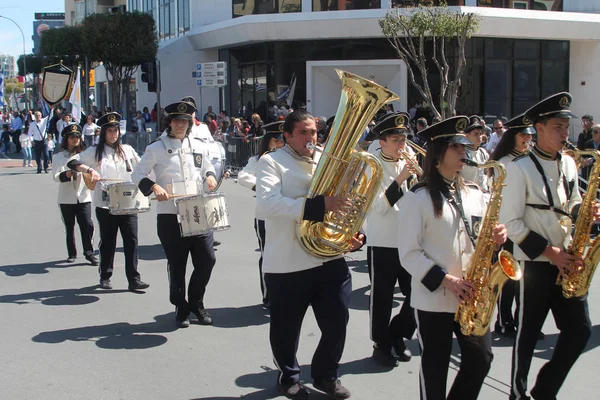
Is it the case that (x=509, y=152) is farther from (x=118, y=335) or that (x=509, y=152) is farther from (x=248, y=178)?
(x=118, y=335)

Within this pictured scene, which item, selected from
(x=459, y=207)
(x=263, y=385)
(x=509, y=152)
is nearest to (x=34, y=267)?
(x=263, y=385)

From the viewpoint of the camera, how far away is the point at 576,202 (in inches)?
191

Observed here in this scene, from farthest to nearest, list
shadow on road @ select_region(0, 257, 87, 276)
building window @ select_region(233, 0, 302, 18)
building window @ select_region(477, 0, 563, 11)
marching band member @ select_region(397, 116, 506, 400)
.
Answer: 1. building window @ select_region(233, 0, 302, 18)
2. building window @ select_region(477, 0, 563, 11)
3. shadow on road @ select_region(0, 257, 87, 276)
4. marching band member @ select_region(397, 116, 506, 400)

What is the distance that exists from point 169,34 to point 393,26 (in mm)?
18112

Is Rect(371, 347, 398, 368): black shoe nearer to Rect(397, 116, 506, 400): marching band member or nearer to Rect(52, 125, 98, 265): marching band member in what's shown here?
Rect(397, 116, 506, 400): marching band member

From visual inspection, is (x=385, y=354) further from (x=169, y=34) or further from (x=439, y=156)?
(x=169, y=34)

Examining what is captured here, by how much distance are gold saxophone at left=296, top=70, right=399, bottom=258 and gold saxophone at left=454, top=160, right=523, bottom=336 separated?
873 millimetres

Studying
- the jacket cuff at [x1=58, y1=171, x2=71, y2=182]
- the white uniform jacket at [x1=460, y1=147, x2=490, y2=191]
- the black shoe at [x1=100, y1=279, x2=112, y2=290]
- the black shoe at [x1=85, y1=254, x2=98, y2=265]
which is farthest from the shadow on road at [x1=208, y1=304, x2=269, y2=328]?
the jacket cuff at [x1=58, y1=171, x2=71, y2=182]

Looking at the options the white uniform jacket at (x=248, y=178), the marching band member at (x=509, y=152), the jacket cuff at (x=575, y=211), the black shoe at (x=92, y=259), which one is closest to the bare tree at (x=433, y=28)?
the black shoe at (x=92, y=259)

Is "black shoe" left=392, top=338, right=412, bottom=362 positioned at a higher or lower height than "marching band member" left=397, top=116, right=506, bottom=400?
lower

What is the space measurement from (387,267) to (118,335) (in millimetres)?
2656

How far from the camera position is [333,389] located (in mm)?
5020

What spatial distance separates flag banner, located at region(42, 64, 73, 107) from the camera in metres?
24.1

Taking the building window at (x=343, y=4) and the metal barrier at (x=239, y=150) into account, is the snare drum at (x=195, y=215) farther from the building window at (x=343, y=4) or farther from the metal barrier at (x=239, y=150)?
the building window at (x=343, y=4)
